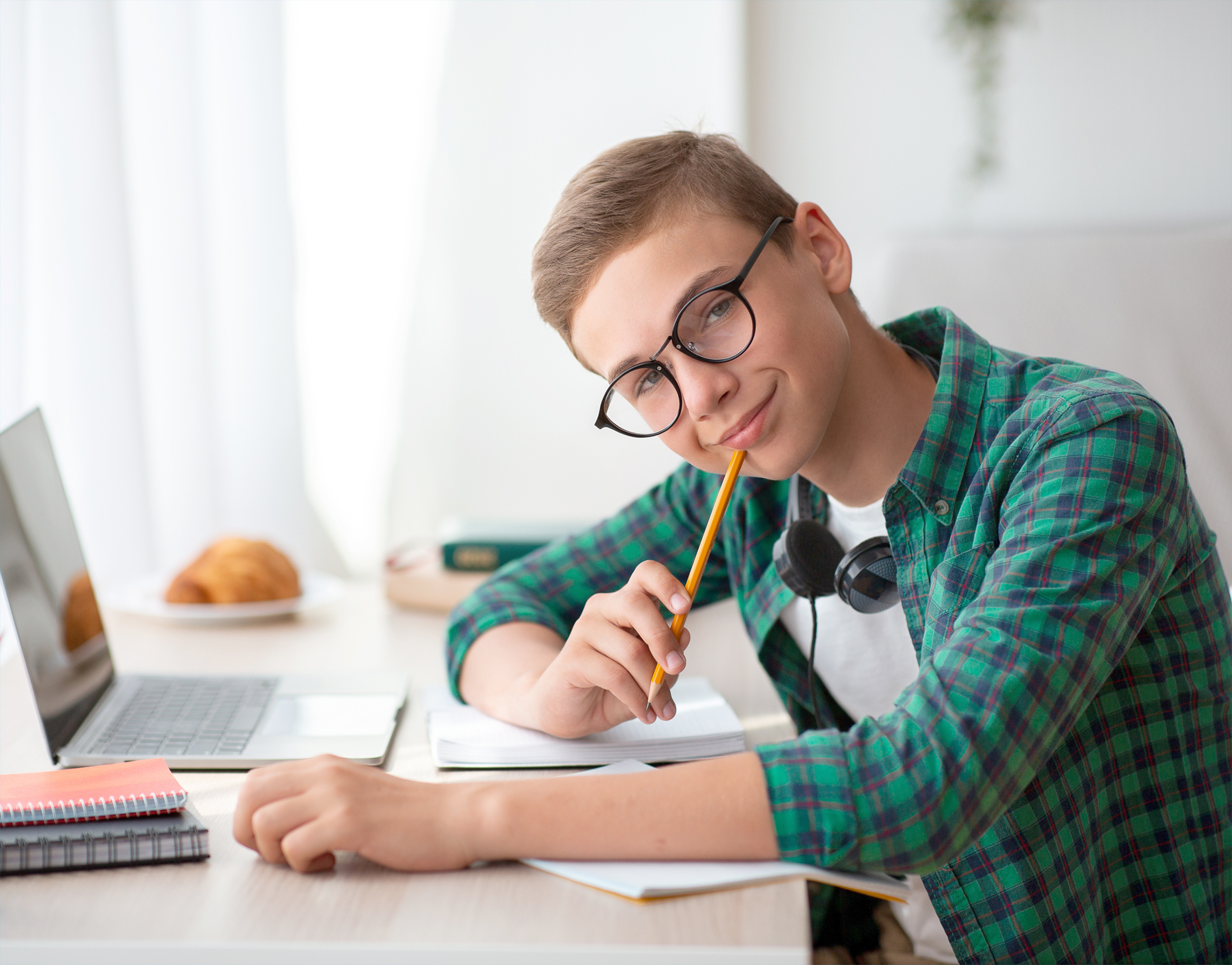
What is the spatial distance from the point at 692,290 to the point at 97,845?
61cm

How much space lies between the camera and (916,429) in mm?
1084

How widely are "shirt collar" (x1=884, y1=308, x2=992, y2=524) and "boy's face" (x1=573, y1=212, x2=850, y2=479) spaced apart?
0.29 feet

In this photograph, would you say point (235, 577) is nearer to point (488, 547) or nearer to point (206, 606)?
point (206, 606)

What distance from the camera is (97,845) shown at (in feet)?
2.39

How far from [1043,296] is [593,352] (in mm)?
856

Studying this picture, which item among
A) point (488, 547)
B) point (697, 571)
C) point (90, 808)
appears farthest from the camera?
point (488, 547)

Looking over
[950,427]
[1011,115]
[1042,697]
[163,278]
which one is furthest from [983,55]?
[163,278]

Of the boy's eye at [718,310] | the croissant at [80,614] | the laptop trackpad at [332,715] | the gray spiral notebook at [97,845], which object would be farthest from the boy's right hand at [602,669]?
the croissant at [80,614]

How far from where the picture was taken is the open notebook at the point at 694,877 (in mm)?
656

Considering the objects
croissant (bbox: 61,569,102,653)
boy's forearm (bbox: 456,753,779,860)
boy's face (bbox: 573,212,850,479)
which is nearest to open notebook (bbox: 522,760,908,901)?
boy's forearm (bbox: 456,753,779,860)

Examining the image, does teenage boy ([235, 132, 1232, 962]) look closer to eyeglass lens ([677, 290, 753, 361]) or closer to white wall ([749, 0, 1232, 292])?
eyeglass lens ([677, 290, 753, 361])

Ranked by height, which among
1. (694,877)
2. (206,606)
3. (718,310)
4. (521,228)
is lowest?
(206,606)

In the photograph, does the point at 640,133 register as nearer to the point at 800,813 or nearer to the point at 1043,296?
the point at 1043,296

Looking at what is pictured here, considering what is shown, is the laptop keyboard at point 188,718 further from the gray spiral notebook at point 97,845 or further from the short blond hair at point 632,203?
the short blond hair at point 632,203
